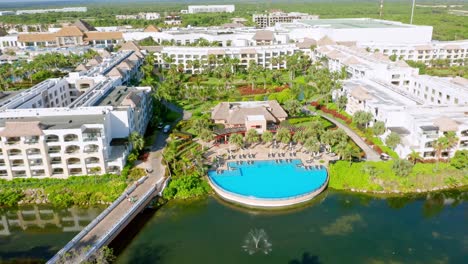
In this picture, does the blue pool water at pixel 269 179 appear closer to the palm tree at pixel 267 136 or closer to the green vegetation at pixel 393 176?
the green vegetation at pixel 393 176

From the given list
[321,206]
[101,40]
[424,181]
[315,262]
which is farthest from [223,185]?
[101,40]

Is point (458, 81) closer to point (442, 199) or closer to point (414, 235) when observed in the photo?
point (442, 199)

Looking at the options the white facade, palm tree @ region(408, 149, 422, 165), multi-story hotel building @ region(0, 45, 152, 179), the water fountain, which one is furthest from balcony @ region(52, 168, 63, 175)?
Answer: the white facade

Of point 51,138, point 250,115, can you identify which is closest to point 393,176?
point 250,115

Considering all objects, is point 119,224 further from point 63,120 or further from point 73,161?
point 63,120

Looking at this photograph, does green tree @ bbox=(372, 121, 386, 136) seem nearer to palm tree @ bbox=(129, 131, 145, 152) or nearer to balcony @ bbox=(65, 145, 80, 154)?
palm tree @ bbox=(129, 131, 145, 152)

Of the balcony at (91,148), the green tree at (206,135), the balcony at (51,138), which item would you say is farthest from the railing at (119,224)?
the balcony at (51,138)

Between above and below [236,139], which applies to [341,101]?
above

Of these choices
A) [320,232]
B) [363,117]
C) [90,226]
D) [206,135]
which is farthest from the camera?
[363,117]
